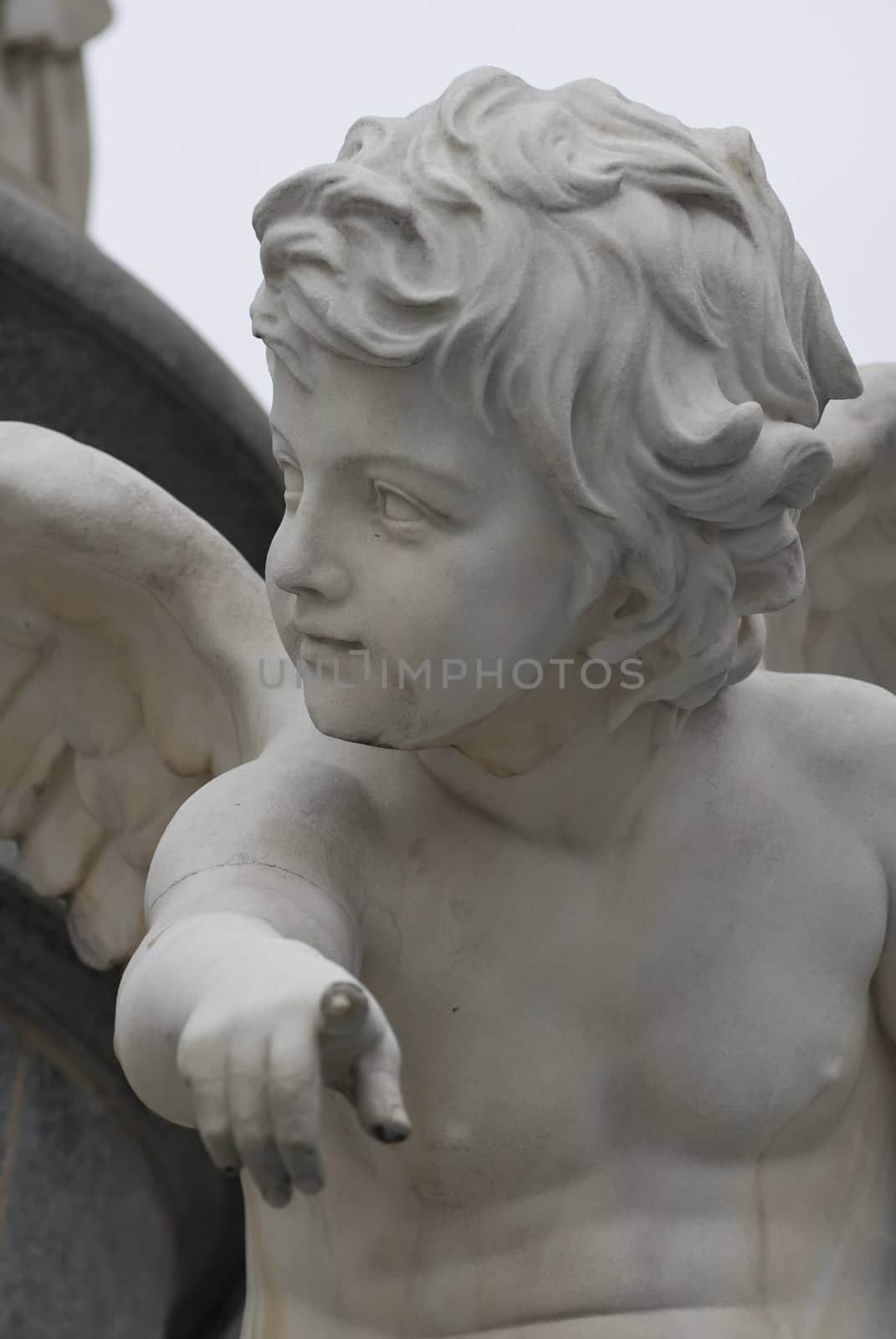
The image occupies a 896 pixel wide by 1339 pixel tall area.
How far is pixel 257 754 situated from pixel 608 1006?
0.39m

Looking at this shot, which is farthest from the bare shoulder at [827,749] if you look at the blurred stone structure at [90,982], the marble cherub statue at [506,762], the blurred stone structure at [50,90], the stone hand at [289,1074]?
the blurred stone structure at [50,90]

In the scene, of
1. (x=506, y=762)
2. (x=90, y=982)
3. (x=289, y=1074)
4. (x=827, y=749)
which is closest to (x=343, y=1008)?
(x=289, y=1074)

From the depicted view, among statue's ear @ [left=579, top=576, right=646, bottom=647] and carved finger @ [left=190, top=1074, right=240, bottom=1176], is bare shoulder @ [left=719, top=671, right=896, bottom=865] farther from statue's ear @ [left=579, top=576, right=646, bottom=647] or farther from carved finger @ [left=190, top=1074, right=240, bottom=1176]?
carved finger @ [left=190, top=1074, right=240, bottom=1176]

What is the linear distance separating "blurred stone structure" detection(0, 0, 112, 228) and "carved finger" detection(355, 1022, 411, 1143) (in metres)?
3.37

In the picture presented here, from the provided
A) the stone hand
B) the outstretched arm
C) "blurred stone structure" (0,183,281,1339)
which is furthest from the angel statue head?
"blurred stone structure" (0,183,281,1339)

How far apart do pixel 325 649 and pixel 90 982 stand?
1.04 m

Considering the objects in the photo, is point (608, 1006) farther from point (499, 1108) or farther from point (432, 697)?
point (432, 697)

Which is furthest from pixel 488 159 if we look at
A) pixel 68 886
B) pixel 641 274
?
pixel 68 886

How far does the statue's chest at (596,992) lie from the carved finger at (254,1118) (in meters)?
0.47

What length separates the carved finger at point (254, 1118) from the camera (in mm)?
1360

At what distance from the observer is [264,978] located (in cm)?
143

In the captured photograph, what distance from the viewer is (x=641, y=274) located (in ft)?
5.21

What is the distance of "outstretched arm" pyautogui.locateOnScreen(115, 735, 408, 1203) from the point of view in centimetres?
136

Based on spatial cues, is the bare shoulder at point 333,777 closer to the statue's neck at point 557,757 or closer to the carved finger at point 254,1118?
the statue's neck at point 557,757
